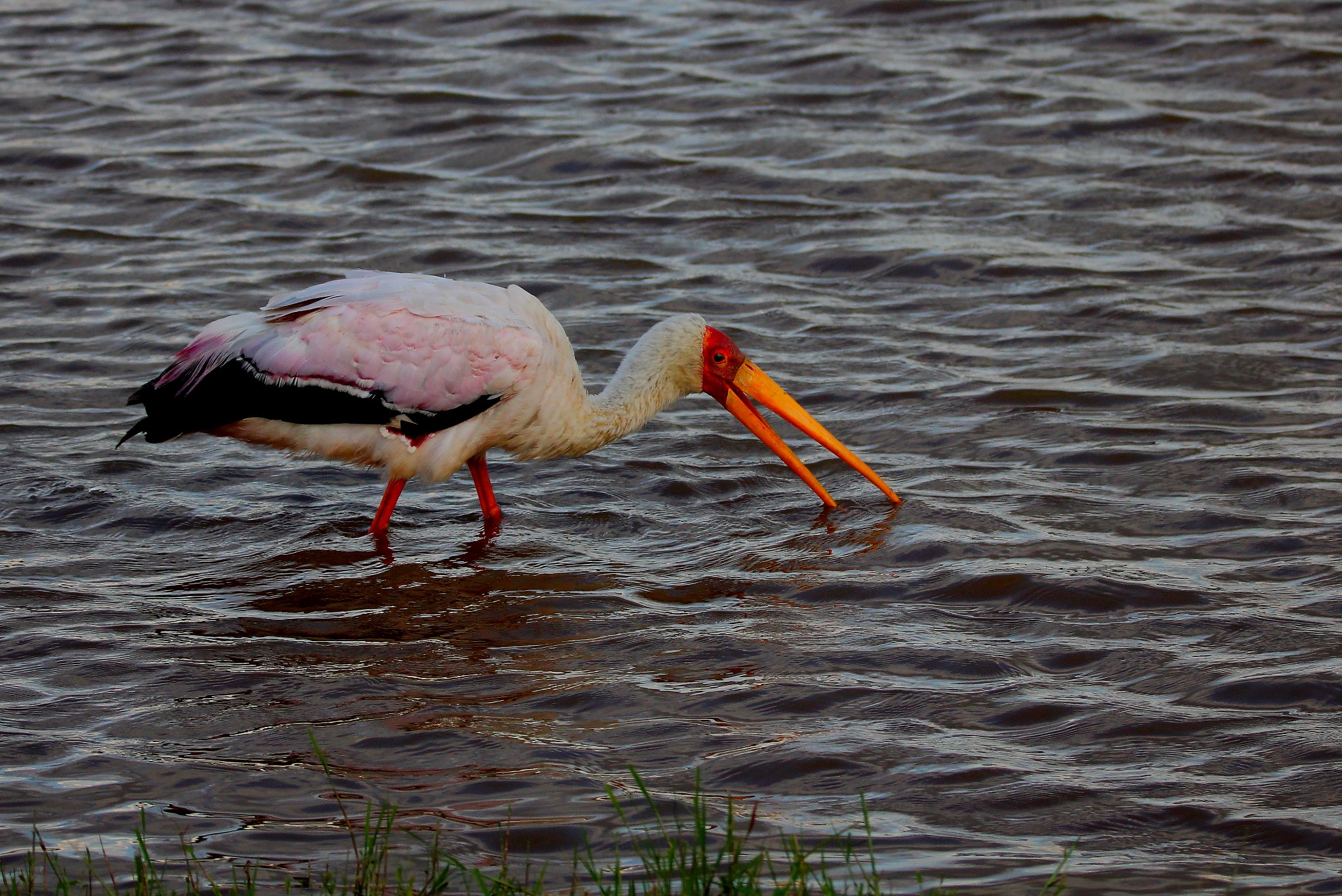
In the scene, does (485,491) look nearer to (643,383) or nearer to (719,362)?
(643,383)

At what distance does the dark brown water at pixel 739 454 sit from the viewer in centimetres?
455

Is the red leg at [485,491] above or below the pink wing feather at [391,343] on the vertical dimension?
below

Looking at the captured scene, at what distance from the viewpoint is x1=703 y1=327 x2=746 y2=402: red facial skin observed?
6.86 metres

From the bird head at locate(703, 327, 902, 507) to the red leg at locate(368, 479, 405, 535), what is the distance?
1260 mm

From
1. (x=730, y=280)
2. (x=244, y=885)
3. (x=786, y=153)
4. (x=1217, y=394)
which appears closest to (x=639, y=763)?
(x=244, y=885)

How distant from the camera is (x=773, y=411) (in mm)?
7109

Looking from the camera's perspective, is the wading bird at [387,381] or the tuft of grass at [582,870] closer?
the tuft of grass at [582,870]

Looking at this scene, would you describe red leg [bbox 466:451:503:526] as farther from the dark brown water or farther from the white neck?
the white neck

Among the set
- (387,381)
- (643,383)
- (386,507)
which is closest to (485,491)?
(386,507)

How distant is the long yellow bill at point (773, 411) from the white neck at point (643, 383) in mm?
198

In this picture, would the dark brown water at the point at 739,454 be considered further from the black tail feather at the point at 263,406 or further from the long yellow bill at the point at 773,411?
the black tail feather at the point at 263,406

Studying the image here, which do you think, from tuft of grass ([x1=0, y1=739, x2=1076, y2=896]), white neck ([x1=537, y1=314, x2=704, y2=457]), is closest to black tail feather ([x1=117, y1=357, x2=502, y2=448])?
white neck ([x1=537, y1=314, x2=704, y2=457])

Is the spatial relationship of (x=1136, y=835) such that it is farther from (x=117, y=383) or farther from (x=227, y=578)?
(x=117, y=383)

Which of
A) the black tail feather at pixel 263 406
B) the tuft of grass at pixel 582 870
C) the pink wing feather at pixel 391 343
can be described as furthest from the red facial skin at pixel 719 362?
the tuft of grass at pixel 582 870
